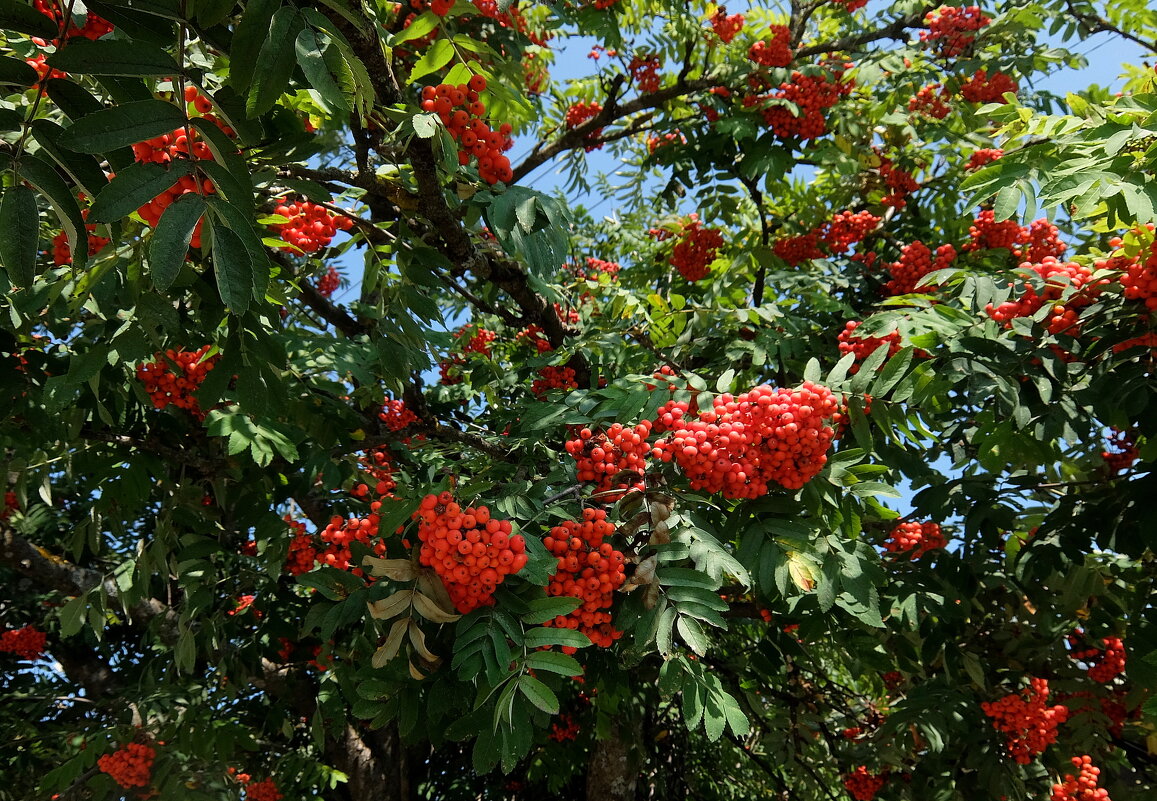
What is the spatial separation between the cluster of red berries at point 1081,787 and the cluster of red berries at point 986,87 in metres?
3.76

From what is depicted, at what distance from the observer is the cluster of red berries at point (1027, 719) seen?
367 cm

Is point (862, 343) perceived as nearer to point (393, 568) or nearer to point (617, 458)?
point (617, 458)

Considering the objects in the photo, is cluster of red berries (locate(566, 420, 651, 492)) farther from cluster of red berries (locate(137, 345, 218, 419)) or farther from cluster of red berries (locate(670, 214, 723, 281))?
cluster of red berries (locate(670, 214, 723, 281))

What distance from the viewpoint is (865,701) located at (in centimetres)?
529

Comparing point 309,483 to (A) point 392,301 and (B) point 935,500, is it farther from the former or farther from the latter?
(B) point 935,500

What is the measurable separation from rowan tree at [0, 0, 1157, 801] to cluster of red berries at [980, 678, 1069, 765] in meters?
0.02

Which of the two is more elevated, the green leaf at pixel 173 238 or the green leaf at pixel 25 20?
the green leaf at pixel 25 20

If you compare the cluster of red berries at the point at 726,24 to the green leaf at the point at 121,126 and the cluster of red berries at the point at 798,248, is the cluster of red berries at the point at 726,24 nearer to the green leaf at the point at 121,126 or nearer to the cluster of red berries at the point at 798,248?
the cluster of red berries at the point at 798,248

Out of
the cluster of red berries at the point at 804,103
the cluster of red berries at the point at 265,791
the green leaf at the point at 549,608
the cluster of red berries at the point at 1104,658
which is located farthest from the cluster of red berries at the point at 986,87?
the cluster of red berries at the point at 265,791

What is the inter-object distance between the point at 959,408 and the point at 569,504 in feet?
8.29

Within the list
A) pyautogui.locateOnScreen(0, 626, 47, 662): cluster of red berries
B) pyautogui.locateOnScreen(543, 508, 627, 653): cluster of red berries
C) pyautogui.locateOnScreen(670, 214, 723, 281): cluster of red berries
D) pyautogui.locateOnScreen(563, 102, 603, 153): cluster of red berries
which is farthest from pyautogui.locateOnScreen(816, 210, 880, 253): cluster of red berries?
pyautogui.locateOnScreen(0, 626, 47, 662): cluster of red berries

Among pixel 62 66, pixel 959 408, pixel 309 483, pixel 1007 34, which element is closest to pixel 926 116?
pixel 1007 34

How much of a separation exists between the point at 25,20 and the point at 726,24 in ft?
15.8

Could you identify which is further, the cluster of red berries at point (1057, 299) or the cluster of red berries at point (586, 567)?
the cluster of red berries at point (1057, 299)
